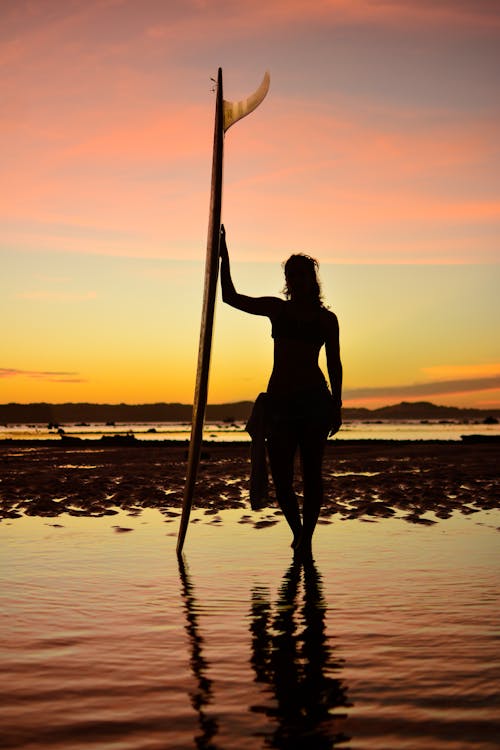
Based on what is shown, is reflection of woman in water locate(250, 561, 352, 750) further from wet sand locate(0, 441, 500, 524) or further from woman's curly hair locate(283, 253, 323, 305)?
wet sand locate(0, 441, 500, 524)

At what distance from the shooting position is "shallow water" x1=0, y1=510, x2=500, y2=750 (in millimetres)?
3137

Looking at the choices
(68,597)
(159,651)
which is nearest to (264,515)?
(68,597)

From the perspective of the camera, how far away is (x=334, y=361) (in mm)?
7277

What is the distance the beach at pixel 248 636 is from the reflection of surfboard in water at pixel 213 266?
34.8 inches

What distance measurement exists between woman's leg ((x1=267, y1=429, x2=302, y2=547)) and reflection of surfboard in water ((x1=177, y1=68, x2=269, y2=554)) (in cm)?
61

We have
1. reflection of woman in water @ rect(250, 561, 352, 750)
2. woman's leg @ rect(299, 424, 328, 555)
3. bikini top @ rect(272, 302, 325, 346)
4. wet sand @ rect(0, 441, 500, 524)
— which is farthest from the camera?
wet sand @ rect(0, 441, 500, 524)

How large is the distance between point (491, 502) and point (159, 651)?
352 inches

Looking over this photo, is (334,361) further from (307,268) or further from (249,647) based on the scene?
(249,647)

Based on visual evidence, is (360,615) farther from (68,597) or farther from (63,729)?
(63,729)

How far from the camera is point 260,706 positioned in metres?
3.36

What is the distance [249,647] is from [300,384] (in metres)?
3.05

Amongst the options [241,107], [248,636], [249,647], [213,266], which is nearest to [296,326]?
[213,266]

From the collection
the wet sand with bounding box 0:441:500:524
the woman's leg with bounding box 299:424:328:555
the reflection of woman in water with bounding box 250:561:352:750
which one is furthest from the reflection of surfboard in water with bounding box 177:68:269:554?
the wet sand with bounding box 0:441:500:524

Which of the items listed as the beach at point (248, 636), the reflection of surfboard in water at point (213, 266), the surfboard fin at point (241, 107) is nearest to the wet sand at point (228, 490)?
the beach at point (248, 636)
